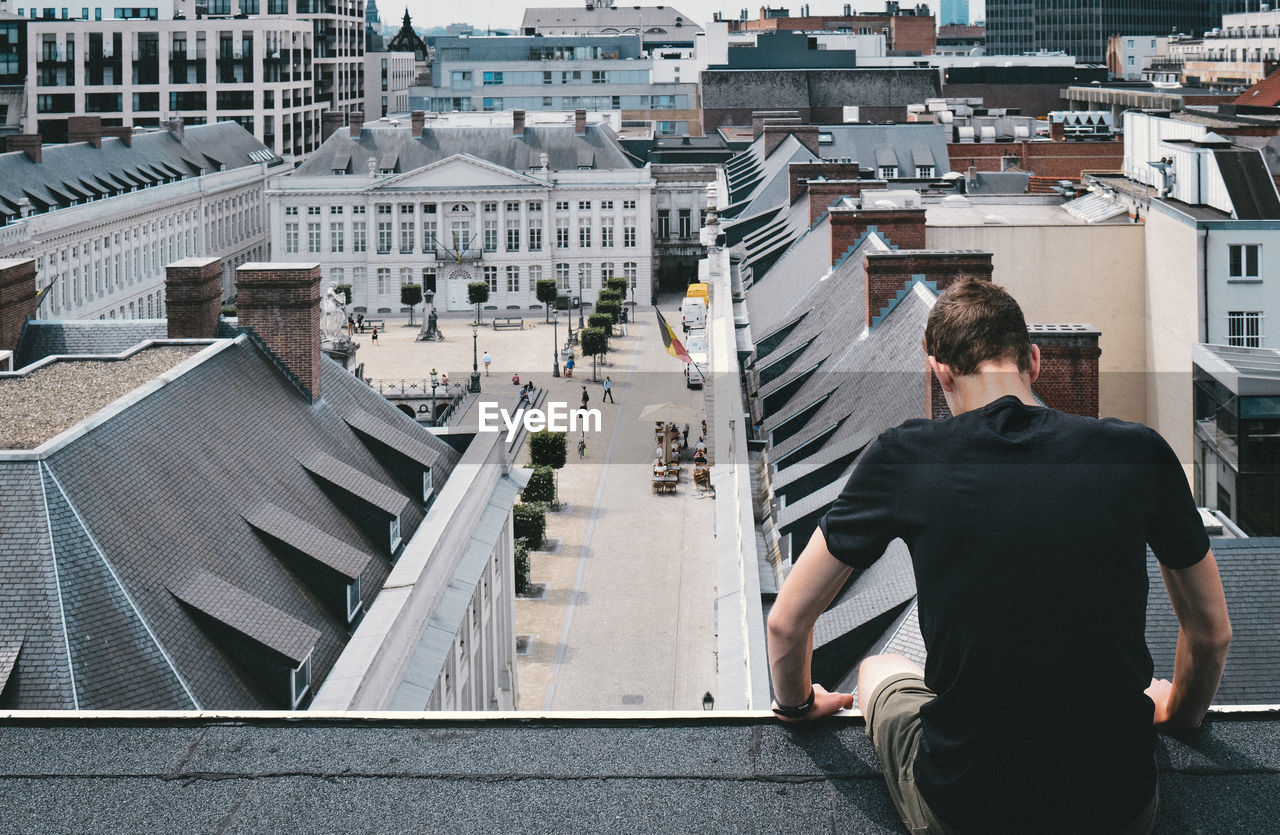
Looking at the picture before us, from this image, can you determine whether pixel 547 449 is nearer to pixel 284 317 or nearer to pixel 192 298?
pixel 192 298

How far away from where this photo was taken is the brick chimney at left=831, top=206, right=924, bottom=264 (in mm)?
30938

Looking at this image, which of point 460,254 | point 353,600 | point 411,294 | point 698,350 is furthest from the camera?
point 460,254

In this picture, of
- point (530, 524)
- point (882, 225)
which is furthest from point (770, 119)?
point (882, 225)

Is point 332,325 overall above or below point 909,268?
below

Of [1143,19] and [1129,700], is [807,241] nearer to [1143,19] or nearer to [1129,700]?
[1129,700]

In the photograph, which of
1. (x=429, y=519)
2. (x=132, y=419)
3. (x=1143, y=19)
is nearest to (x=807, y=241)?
(x=429, y=519)

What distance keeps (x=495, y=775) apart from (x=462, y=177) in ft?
302

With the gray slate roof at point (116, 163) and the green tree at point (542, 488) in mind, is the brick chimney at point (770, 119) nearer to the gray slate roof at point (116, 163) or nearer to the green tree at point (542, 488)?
the green tree at point (542, 488)

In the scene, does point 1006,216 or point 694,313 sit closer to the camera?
point 1006,216

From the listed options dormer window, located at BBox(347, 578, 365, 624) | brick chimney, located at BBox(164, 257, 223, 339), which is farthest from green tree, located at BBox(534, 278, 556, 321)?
dormer window, located at BBox(347, 578, 365, 624)

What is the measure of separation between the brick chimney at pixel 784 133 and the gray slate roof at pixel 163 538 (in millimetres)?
44797

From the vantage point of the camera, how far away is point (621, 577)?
141 feet

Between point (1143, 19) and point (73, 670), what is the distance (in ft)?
636

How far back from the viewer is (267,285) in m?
23.8
